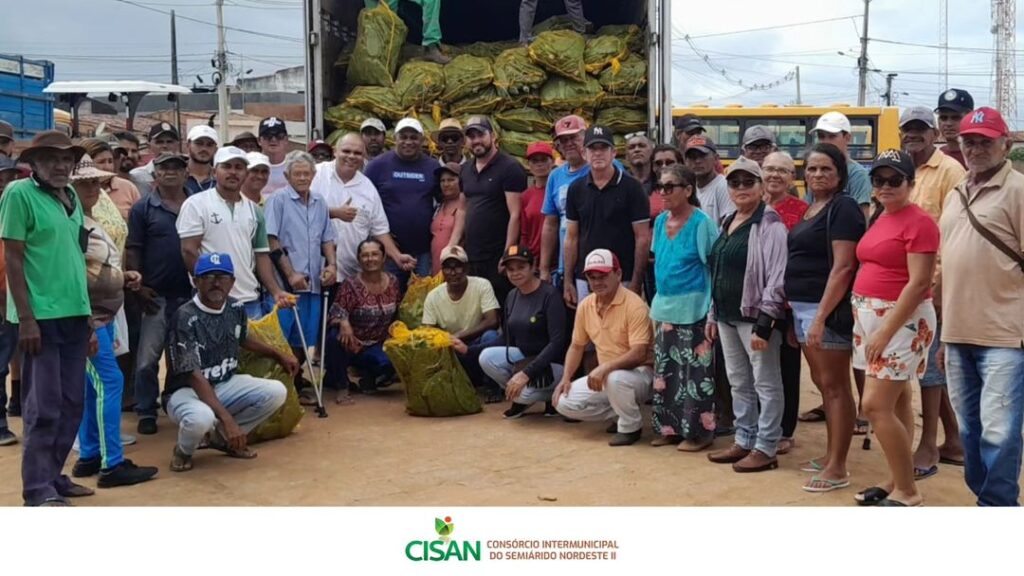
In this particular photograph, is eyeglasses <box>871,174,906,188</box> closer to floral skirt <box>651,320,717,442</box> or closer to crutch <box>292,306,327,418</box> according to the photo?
floral skirt <box>651,320,717,442</box>

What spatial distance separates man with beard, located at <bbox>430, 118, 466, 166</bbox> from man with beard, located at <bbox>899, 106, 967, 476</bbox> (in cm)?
289

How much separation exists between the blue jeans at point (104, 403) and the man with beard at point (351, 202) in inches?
72.8

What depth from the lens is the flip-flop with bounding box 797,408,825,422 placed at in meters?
5.39

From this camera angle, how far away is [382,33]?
283 inches

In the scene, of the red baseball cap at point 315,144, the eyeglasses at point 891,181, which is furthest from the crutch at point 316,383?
the eyeglasses at point 891,181

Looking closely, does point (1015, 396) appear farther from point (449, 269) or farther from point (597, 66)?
point (597, 66)

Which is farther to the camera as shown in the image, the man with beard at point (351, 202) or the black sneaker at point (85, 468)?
the man with beard at point (351, 202)

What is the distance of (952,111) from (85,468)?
4356 mm

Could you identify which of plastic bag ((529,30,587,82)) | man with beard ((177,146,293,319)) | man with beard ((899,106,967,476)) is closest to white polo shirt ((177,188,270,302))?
man with beard ((177,146,293,319))

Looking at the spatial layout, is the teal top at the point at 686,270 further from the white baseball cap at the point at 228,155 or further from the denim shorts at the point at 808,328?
the white baseball cap at the point at 228,155

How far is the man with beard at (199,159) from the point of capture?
541 cm

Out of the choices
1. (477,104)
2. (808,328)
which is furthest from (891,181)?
(477,104)

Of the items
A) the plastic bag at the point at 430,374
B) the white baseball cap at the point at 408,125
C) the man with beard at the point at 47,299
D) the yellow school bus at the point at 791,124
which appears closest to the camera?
the man with beard at the point at 47,299
